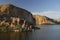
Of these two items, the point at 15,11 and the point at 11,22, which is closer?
the point at 11,22

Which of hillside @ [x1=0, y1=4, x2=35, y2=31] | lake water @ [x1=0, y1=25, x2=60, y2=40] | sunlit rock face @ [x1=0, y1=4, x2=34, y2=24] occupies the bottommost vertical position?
lake water @ [x1=0, y1=25, x2=60, y2=40]

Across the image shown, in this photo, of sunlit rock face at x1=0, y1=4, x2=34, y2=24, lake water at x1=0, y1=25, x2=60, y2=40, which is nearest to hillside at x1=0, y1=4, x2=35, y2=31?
sunlit rock face at x1=0, y1=4, x2=34, y2=24

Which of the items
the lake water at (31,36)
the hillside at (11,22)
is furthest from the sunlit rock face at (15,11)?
the lake water at (31,36)

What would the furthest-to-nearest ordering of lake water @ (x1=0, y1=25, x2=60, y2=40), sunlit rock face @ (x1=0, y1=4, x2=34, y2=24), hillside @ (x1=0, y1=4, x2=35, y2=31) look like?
sunlit rock face @ (x1=0, y1=4, x2=34, y2=24), hillside @ (x1=0, y1=4, x2=35, y2=31), lake water @ (x1=0, y1=25, x2=60, y2=40)

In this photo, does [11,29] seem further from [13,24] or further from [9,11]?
[9,11]

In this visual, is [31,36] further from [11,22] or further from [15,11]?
[15,11]

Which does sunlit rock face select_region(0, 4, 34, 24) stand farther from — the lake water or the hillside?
the lake water

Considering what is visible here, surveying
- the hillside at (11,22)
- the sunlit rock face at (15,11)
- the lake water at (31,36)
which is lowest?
the lake water at (31,36)

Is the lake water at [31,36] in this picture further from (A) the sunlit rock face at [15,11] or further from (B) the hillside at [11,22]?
(A) the sunlit rock face at [15,11]

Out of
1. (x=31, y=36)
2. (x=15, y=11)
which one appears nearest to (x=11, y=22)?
(x=15, y=11)

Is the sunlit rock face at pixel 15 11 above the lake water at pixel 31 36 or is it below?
above

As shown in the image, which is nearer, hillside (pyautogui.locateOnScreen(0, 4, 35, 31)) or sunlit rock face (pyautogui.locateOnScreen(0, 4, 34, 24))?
hillside (pyautogui.locateOnScreen(0, 4, 35, 31))

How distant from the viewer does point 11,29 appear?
4466 cm

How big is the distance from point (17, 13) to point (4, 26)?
18194mm
